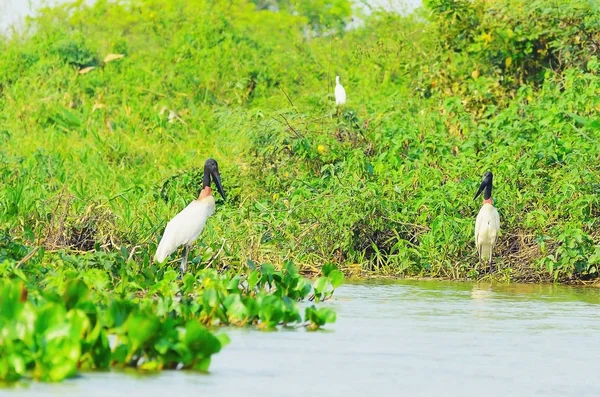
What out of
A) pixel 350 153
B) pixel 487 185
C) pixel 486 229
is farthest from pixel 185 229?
pixel 350 153

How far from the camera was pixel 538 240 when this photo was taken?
34.5 feet

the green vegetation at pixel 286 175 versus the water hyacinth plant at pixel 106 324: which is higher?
the green vegetation at pixel 286 175

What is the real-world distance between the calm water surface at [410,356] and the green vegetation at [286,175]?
0.65 feet

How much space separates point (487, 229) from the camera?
10523mm

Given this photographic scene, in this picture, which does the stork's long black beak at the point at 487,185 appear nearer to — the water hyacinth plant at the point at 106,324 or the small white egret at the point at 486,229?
the small white egret at the point at 486,229

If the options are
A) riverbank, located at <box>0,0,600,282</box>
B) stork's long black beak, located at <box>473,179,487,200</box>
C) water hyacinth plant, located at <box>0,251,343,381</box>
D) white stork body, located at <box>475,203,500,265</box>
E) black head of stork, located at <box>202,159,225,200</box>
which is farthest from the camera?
stork's long black beak, located at <box>473,179,487,200</box>

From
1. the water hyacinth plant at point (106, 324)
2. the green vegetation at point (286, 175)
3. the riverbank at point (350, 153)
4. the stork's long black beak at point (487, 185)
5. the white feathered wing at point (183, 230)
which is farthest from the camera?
the stork's long black beak at point (487, 185)

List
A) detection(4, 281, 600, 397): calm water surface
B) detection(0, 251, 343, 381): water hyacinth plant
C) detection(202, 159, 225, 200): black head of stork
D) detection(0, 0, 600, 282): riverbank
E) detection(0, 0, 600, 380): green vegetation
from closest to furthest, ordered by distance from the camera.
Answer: detection(0, 251, 343, 381): water hyacinth plant
detection(4, 281, 600, 397): calm water surface
detection(0, 0, 600, 380): green vegetation
detection(0, 0, 600, 282): riverbank
detection(202, 159, 225, 200): black head of stork

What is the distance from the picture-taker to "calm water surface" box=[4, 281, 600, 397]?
227 inches

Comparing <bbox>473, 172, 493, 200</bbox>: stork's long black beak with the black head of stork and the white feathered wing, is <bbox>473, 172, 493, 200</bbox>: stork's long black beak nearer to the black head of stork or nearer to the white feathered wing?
the black head of stork

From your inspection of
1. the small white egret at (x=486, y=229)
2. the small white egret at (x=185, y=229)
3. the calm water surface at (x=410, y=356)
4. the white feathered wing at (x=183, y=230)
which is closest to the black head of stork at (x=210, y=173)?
the small white egret at (x=185, y=229)

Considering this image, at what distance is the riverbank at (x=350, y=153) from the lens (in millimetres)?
10641

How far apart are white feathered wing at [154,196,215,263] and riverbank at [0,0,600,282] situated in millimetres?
205

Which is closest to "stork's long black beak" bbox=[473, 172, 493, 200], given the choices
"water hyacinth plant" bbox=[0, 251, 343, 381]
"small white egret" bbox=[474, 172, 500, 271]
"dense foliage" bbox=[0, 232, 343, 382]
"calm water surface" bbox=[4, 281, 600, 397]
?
"small white egret" bbox=[474, 172, 500, 271]
